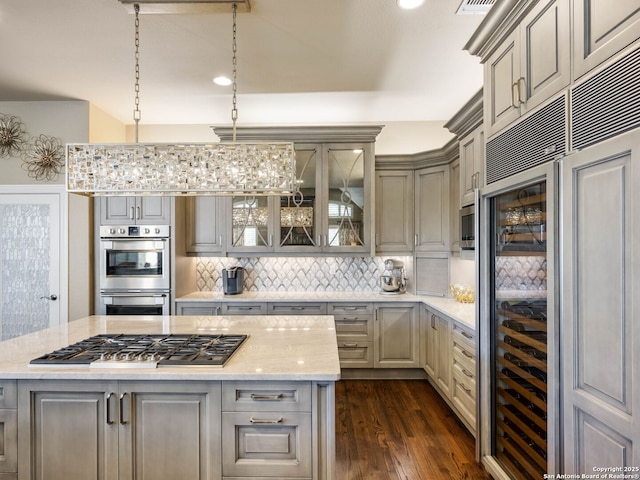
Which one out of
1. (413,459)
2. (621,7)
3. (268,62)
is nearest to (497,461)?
(413,459)

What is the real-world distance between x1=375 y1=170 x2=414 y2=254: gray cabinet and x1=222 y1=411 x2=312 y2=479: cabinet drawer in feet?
9.12

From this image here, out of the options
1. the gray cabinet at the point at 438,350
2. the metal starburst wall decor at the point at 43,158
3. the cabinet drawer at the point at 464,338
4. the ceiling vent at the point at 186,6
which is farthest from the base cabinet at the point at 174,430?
the metal starburst wall decor at the point at 43,158

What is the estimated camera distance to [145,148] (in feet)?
6.95

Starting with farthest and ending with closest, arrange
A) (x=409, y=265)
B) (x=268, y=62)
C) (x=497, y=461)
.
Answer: (x=409, y=265) < (x=268, y=62) < (x=497, y=461)

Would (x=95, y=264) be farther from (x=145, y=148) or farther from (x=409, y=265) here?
(x=409, y=265)

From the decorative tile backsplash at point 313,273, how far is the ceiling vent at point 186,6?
107 inches

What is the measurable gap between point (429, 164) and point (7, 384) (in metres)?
3.85

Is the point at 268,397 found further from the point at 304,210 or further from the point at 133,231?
the point at 133,231

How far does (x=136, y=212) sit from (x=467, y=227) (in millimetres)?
3297

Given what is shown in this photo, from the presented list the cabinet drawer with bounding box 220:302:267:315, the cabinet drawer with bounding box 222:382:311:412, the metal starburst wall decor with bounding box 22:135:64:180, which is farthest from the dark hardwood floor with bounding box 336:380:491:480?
the metal starburst wall decor with bounding box 22:135:64:180

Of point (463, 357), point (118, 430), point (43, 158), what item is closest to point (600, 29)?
point (463, 357)

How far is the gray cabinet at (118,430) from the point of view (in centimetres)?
164

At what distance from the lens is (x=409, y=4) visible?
227 centimetres

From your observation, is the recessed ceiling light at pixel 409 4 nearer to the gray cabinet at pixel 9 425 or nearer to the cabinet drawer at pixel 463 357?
the cabinet drawer at pixel 463 357
